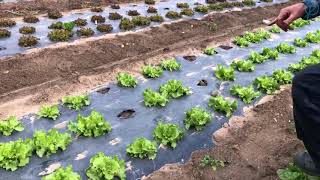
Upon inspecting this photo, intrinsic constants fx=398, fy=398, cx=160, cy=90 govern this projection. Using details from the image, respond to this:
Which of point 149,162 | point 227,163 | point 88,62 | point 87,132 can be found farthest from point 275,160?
point 88,62

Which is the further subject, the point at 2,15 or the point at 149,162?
the point at 2,15

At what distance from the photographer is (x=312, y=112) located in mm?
4012

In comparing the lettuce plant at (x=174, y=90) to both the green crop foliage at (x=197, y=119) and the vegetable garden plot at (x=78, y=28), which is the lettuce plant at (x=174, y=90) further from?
the vegetable garden plot at (x=78, y=28)

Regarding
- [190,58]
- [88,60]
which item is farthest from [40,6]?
[190,58]

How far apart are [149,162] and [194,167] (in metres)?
0.70

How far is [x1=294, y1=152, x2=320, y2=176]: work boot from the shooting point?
4.70 m

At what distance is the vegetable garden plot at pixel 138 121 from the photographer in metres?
6.08

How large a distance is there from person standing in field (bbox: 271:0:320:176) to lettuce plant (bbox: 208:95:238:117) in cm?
338

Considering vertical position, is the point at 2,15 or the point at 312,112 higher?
the point at 312,112

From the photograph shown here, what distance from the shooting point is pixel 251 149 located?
6.76m

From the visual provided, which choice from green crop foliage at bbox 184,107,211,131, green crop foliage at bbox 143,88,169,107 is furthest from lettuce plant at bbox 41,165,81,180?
green crop foliage at bbox 143,88,169,107

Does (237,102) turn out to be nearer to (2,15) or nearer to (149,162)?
(149,162)

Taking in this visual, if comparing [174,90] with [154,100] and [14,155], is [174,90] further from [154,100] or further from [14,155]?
[14,155]

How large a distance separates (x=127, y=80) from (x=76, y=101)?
1.41m
